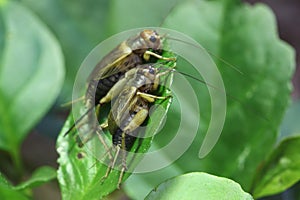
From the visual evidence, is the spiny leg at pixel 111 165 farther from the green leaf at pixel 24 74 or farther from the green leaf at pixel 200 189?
the green leaf at pixel 24 74

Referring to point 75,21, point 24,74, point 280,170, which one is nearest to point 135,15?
point 75,21

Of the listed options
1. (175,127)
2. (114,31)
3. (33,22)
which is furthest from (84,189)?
(114,31)

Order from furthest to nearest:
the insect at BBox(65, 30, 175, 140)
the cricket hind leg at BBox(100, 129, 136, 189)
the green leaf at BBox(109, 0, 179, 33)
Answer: the green leaf at BBox(109, 0, 179, 33)
the insect at BBox(65, 30, 175, 140)
the cricket hind leg at BBox(100, 129, 136, 189)

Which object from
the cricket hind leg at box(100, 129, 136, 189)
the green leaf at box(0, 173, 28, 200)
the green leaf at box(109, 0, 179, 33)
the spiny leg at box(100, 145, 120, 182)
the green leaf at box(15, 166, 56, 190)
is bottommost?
the green leaf at box(109, 0, 179, 33)

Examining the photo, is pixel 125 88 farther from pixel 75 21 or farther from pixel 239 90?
pixel 75 21

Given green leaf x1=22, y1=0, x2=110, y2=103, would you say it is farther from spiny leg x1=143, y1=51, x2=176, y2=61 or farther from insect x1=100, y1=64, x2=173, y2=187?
insect x1=100, y1=64, x2=173, y2=187

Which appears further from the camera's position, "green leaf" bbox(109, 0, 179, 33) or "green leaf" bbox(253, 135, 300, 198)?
"green leaf" bbox(109, 0, 179, 33)

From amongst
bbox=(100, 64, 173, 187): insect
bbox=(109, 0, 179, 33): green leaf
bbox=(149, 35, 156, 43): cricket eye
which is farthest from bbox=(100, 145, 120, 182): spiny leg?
bbox=(109, 0, 179, 33): green leaf
